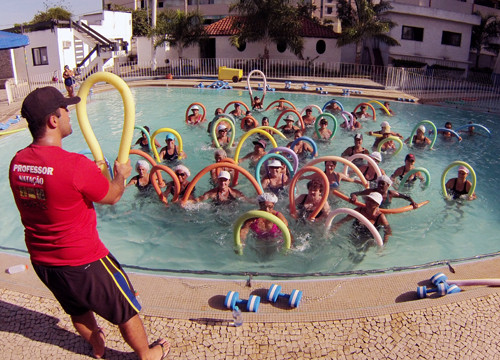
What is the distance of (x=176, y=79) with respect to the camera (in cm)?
2784

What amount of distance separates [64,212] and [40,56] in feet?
105

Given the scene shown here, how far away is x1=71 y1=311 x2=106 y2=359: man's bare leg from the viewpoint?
3.90 meters

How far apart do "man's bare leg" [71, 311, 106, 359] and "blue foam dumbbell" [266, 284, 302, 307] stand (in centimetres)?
192

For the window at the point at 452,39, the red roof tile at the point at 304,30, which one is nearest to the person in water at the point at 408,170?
the red roof tile at the point at 304,30

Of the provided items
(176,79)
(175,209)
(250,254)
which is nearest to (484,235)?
(250,254)

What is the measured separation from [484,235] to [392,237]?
218 cm

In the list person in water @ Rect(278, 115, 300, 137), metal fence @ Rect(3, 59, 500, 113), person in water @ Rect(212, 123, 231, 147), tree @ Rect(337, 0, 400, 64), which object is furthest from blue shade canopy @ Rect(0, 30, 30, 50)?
tree @ Rect(337, 0, 400, 64)

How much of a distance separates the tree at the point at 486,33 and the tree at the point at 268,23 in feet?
49.9

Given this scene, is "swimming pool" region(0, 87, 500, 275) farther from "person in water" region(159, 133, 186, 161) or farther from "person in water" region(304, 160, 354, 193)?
"person in water" region(159, 133, 186, 161)

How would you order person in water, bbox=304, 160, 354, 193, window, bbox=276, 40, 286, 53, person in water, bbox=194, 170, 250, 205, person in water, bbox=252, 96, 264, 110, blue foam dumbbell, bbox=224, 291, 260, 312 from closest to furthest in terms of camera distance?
1. blue foam dumbbell, bbox=224, 291, 260, 312
2. person in water, bbox=194, 170, 250, 205
3. person in water, bbox=304, 160, 354, 193
4. person in water, bbox=252, 96, 264, 110
5. window, bbox=276, 40, 286, 53

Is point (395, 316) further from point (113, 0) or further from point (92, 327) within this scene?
point (113, 0)

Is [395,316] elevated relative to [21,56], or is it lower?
lower

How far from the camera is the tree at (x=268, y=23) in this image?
29156 mm

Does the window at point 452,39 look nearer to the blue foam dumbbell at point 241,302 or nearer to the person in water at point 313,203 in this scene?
the person in water at point 313,203
